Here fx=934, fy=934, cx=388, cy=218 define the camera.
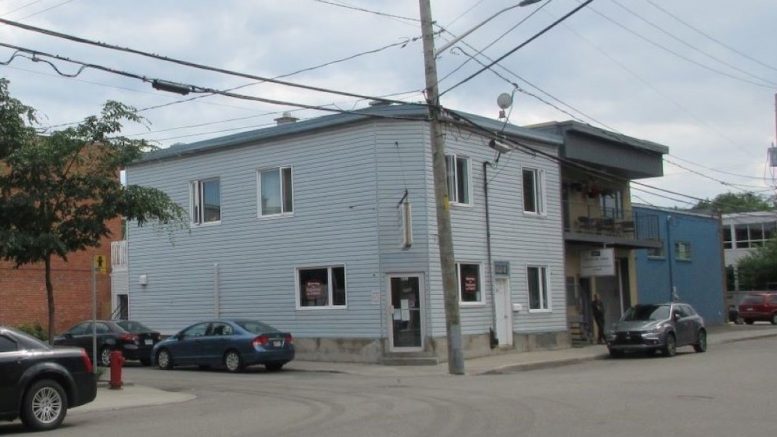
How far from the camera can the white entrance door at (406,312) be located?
24.9 m

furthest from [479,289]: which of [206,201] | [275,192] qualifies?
[206,201]

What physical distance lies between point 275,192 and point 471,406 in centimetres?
1469

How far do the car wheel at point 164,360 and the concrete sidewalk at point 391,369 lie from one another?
3.11 meters

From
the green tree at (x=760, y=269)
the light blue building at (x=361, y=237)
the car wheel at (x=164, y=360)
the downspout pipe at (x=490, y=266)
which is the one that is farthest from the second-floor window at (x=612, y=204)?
the green tree at (x=760, y=269)

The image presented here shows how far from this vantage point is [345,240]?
2572 cm

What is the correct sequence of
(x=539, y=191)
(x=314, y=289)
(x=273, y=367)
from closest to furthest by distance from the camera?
(x=273, y=367), (x=314, y=289), (x=539, y=191)

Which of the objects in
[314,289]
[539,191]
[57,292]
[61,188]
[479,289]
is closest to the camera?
[61,188]

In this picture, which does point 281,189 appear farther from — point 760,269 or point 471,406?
point 760,269

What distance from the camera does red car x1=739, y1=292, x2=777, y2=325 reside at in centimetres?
4572

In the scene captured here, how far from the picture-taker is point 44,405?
42.6 ft

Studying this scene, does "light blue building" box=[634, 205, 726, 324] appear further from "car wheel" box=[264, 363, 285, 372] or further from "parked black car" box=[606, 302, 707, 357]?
"car wheel" box=[264, 363, 285, 372]

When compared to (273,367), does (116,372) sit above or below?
above

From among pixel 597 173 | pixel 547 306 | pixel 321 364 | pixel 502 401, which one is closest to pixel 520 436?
pixel 502 401

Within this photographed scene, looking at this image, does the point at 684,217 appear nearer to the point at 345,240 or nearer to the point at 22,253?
the point at 345,240
